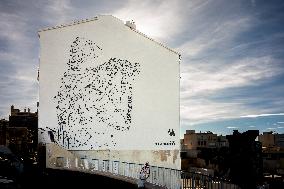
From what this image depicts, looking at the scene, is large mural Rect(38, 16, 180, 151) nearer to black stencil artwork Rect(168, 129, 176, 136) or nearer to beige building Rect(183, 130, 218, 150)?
black stencil artwork Rect(168, 129, 176, 136)

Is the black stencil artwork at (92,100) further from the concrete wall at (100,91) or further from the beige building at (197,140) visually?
the beige building at (197,140)

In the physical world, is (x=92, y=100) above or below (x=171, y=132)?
above

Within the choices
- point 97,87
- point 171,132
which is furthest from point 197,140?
point 97,87

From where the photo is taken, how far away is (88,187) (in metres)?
16.5

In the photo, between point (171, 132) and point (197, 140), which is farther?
point (197, 140)

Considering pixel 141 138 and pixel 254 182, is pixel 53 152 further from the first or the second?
pixel 254 182

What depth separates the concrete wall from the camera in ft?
93.8

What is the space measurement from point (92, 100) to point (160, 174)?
13462 millimetres

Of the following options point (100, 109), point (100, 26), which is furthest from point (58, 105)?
point (100, 26)

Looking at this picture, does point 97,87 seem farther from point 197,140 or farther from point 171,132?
point 197,140

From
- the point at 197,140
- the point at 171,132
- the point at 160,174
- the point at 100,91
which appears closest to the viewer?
the point at 160,174

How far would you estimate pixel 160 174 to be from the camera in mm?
17203

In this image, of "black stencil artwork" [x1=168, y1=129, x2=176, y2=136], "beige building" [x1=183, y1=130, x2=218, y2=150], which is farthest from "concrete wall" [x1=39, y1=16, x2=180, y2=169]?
"beige building" [x1=183, y1=130, x2=218, y2=150]

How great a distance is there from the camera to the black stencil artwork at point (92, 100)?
28.5m
